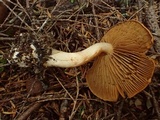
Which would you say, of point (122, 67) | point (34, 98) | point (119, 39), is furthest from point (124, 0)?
point (34, 98)

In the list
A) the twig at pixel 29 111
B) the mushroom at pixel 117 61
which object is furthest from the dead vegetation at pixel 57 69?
the mushroom at pixel 117 61

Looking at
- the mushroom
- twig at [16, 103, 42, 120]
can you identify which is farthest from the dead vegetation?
the mushroom

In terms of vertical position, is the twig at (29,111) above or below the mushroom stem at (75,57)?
below

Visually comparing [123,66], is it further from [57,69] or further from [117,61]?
[57,69]

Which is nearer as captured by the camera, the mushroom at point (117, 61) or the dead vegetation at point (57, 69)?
the mushroom at point (117, 61)

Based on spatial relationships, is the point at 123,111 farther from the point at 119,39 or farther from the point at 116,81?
the point at 119,39

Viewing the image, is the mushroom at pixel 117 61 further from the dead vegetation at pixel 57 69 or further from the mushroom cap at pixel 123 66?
the dead vegetation at pixel 57 69
